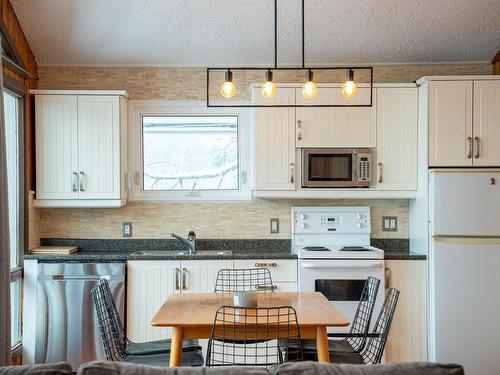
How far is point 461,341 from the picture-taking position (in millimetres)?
4324

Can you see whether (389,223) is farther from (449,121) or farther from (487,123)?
(487,123)

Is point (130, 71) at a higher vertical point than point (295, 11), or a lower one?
lower

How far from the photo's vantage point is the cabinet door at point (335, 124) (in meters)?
4.69

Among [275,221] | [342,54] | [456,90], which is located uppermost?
[342,54]

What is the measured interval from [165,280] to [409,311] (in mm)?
2009

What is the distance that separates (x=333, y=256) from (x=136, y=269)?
5.24ft

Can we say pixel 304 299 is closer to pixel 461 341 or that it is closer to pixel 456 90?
pixel 461 341

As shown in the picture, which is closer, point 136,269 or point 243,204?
point 136,269

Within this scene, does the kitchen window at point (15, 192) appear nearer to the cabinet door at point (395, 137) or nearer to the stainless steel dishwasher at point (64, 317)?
the stainless steel dishwasher at point (64, 317)

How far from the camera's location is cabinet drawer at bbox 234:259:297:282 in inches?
176

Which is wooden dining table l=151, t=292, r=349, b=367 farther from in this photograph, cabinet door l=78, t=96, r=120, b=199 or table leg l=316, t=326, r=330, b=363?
cabinet door l=78, t=96, r=120, b=199

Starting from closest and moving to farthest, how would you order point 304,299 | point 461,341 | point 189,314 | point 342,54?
point 189,314
point 304,299
point 461,341
point 342,54

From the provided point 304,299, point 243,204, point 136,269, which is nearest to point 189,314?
point 304,299

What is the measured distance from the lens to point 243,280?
14.2 feet
